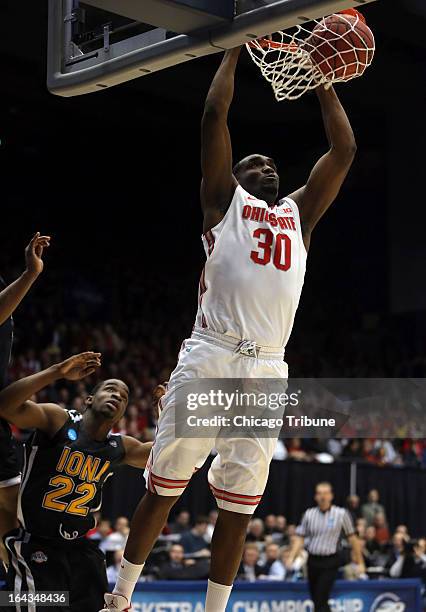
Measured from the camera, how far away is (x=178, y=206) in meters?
23.3

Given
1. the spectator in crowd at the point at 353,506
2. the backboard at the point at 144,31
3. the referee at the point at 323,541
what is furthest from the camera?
the spectator in crowd at the point at 353,506

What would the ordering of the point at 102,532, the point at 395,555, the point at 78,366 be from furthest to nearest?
1. the point at 395,555
2. the point at 102,532
3. the point at 78,366

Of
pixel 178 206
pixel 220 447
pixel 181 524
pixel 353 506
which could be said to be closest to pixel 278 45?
pixel 220 447

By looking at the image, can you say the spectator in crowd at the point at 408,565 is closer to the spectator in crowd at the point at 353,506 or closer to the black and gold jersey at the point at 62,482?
the spectator in crowd at the point at 353,506

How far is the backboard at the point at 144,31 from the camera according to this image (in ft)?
12.8

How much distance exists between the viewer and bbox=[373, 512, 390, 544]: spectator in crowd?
14.5 m

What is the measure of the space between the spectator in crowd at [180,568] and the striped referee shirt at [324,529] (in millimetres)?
1262

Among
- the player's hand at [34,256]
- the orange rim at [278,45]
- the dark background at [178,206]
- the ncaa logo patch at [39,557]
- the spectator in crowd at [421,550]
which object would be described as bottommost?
the ncaa logo patch at [39,557]

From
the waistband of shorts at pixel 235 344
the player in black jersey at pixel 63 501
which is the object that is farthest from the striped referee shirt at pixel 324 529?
the waistband of shorts at pixel 235 344

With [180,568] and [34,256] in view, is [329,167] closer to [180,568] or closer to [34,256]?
[34,256]

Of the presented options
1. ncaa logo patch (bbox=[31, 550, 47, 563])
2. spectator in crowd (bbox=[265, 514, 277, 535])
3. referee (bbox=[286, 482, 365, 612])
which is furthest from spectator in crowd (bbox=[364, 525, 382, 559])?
ncaa logo patch (bbox=[31, 550, 47, 563])

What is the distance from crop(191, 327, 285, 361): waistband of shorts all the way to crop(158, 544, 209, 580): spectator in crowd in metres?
7.15

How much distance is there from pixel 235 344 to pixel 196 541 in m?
8.25

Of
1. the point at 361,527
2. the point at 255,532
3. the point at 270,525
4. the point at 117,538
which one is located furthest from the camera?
the point at 270,525
